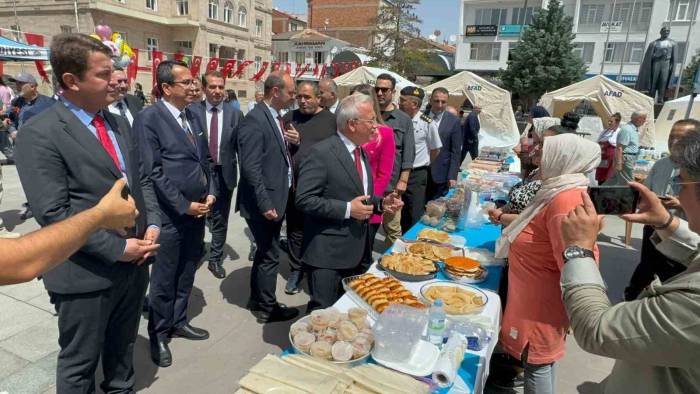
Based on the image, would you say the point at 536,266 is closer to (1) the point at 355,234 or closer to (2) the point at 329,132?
(1) the point at 355,234

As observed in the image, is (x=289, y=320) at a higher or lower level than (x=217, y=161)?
lower

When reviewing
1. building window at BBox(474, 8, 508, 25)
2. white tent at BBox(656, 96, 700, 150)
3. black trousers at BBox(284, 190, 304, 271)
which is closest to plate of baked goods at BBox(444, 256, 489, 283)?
black trousers at BBox(284, 190, 304, 271)

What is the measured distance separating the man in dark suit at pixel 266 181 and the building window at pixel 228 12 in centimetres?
3779

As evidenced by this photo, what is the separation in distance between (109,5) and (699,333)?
110 feet

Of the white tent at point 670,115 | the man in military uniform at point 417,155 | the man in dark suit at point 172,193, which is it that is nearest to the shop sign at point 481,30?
the white tent at point 670,115

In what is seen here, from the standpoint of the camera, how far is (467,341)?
184cm

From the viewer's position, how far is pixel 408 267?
2.49m

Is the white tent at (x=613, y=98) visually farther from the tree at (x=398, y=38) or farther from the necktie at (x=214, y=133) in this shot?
the tree at (x=398, y=38)

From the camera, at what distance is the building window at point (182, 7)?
106 feet

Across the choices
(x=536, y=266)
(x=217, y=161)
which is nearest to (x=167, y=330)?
(x=217, y=161)

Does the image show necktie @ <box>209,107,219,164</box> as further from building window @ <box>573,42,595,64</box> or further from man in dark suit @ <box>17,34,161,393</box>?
building window @ <box>573,42,595,64</box>

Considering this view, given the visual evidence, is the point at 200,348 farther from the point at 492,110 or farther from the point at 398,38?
the point at 398,38

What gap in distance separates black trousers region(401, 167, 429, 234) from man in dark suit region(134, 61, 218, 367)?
2669 millimetres

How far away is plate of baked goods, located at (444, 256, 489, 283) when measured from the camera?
8.08 feet
